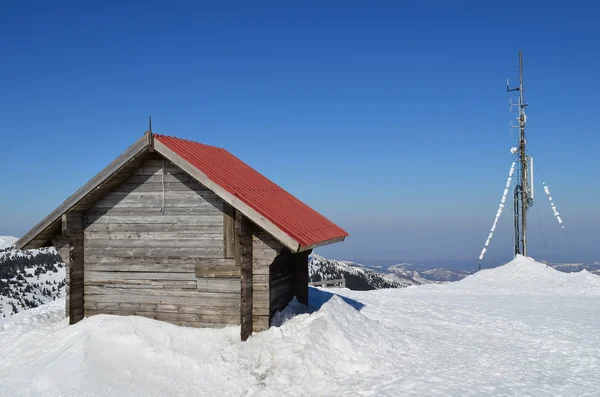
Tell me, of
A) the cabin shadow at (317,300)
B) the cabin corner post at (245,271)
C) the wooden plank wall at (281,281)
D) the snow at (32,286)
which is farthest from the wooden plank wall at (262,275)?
the snow at (32,286)

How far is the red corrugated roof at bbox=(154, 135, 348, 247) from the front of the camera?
1114cm

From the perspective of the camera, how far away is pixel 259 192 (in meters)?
13.0

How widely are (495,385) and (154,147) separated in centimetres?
868

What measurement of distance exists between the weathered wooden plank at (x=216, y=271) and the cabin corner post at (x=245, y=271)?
0.28m

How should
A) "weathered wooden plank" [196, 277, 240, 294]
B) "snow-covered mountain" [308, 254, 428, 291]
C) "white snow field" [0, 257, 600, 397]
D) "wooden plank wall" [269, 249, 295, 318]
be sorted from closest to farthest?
1. "white snow field" [0, 257, 600, 397]
2. "weathered wooden plank" [196, 277, 240, 294]
3. "wooden plank wall" [269, 249, 295, 318]
4. "snow-covered mountain" [308, 254, 428, 291]

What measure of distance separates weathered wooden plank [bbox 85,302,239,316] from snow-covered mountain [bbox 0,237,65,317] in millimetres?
6723

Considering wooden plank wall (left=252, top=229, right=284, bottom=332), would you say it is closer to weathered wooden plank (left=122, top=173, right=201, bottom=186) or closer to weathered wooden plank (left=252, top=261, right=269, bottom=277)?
weathered wooden plank (left=252, top=261, right=269, bottom=277)

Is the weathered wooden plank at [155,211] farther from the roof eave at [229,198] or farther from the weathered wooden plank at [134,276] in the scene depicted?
the weathered wooden plank at [134,276]

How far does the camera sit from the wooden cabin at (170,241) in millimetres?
11359

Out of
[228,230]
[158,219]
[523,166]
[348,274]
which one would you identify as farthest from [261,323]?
[348,274]

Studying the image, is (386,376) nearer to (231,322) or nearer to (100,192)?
(231,322)

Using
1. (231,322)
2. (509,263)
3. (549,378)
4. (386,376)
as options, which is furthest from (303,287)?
(509,263)

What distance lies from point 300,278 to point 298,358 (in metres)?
3.80

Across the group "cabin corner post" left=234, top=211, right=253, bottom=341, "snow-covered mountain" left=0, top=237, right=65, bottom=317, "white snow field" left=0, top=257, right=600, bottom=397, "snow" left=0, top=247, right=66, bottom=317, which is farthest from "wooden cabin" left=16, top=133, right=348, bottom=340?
"snow-covered mountain" left=0, top=237, right=65, bottom=317
